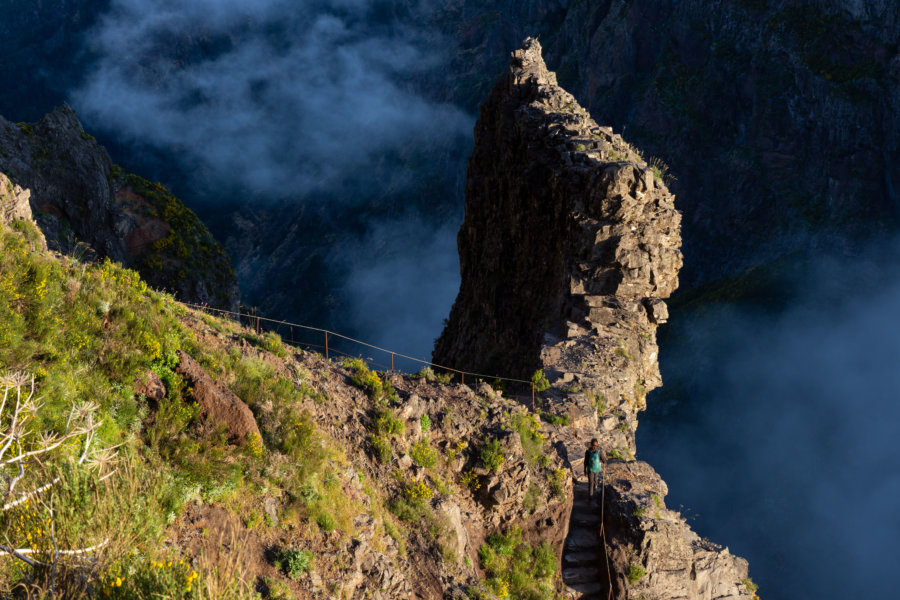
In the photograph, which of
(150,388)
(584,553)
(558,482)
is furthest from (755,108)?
(150,388)

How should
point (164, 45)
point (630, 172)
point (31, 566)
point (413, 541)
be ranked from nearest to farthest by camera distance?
1. point (31, 566)
2. point (413, 541)
3. point (630, 172)
4. point (164, 45)

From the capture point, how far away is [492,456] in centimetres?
1331

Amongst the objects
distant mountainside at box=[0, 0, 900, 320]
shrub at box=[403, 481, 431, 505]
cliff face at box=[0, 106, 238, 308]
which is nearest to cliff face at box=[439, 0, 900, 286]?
distant mountainside at box=[0, 0, 900, 320]

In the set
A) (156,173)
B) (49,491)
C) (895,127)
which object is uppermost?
(156,173)

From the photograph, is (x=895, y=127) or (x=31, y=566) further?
(x=895, y=127)

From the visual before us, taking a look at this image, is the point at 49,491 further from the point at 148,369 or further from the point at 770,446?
the point at 770,446

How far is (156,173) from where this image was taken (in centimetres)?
13038

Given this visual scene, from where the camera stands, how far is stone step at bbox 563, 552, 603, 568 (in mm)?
13453

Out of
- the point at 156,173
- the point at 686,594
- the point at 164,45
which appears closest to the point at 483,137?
the point at 686,594

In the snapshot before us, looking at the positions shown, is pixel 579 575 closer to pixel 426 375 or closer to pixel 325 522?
pixel 426 375

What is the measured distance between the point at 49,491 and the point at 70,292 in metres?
4.09

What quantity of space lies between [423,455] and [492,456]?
5.19 ft

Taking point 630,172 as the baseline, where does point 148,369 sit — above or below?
below

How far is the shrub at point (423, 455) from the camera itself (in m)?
12.4
